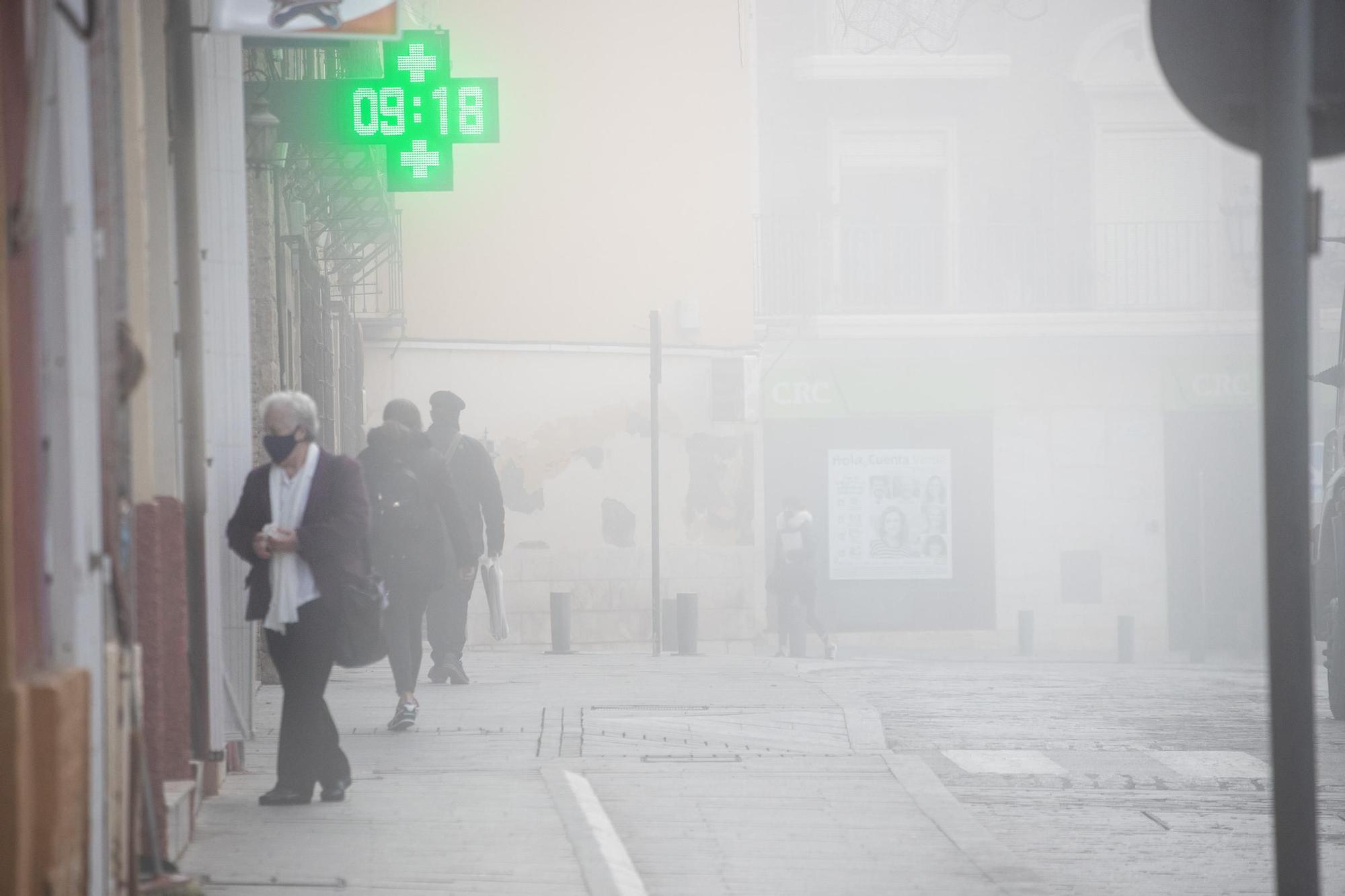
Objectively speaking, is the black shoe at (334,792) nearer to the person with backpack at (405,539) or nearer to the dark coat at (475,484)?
the person with backpack at (405,539)

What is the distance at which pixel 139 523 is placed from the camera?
609 centimetres

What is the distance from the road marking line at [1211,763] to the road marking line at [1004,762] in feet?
2.00

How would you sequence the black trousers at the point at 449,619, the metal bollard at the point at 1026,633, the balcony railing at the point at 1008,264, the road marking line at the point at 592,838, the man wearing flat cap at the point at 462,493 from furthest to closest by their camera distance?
the balcony railing at the point at 1008,264
the metal bollard at the point at 1026,633
the man wearing flat cap at the point at 462,493
the black trousers at the point at 449,619
the road marking line at the point at 592,838

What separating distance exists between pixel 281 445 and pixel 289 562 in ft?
1.51

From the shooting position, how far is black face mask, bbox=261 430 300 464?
7824 mm

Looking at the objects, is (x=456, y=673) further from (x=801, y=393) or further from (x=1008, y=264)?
(x=1008, y=264)

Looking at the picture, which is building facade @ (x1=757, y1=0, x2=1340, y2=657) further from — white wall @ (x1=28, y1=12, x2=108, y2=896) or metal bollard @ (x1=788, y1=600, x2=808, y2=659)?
white wall @ (x1=28, y1=12, x2=108, y2=896)

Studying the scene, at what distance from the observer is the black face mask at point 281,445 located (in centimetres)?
782

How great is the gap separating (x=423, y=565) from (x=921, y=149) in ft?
66.5

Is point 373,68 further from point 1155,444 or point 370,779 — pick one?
point 1155,444

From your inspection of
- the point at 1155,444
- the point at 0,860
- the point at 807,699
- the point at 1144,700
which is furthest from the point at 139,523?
the point at 1155,444

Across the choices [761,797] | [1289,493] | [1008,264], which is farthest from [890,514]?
[1289,493]

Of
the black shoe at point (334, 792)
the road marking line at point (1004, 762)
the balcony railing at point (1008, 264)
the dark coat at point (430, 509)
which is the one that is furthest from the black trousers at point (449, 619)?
the balcony railing at point (1008, 264)

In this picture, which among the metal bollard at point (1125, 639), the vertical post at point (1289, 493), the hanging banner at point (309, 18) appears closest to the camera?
the vertical post at point (1289, 493)
